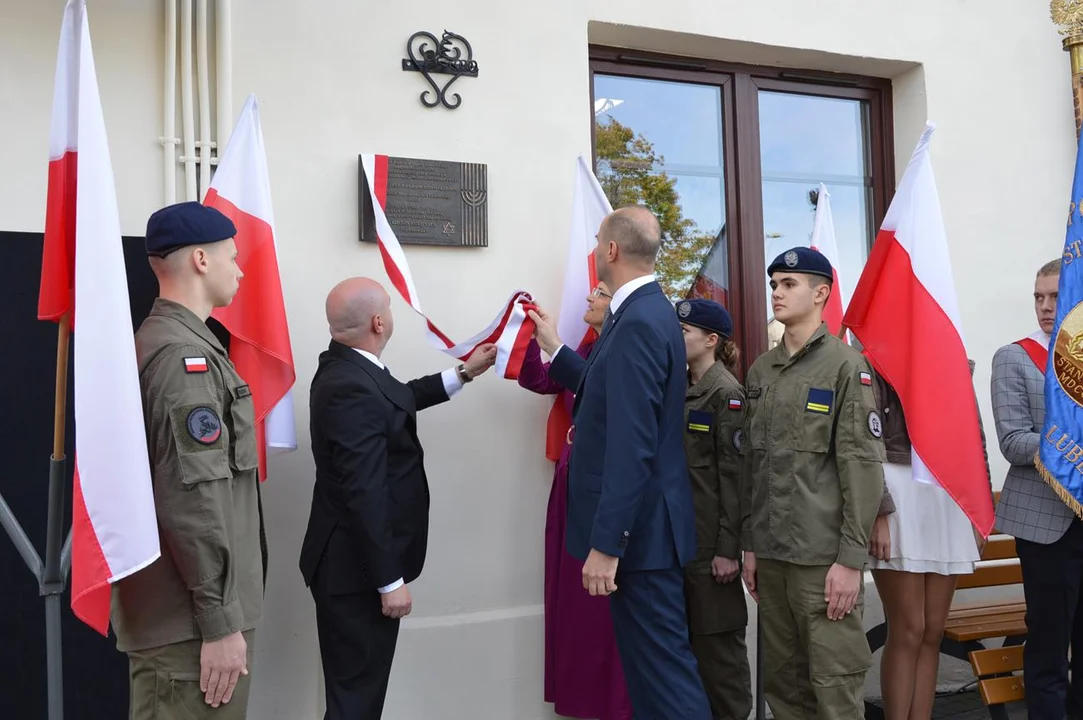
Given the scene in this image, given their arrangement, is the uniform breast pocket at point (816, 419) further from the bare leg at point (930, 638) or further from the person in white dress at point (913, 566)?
the bare leg at point (930, 638)

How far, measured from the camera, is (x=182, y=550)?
217 centimetres

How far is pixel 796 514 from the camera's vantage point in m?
3.11

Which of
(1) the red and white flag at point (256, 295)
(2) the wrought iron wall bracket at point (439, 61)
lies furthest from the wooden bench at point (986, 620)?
(2) the wrought iron wall bracket at point (439, 61)

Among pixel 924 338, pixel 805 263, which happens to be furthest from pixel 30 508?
pixel 924 338

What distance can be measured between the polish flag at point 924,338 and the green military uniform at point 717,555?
2.20ft

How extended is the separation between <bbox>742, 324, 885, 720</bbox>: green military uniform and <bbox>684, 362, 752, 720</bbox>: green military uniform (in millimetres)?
232

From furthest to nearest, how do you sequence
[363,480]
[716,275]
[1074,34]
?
[1074,34], [716,275], [363,480]

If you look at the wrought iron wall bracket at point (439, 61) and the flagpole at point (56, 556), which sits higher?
the wrought iron wall bracket at point (439, 61)

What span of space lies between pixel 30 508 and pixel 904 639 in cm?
340

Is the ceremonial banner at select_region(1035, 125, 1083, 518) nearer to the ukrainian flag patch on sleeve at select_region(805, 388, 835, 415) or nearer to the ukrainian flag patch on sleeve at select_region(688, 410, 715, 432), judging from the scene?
the ukrainian flag patch on sleeve at select_region(805, 388, 835, 415)

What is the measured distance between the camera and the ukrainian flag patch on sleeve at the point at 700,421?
11.9 ft

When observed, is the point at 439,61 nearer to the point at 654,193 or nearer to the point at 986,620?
the point at 654,193

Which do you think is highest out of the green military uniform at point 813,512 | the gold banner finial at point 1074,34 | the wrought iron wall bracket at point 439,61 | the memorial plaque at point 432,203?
the gold banner finial at point 1074,34

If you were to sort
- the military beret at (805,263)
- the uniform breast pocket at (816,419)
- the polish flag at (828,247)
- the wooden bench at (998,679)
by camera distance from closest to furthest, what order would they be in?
the uniform breast pocket at (816,419) → the military beret at (805,263) → the wooden bench at (998,679) → the polish flag at (828,247)
